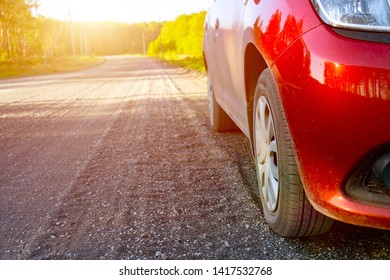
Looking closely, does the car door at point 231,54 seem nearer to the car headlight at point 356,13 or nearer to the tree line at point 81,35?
the car headlight at point 356,13

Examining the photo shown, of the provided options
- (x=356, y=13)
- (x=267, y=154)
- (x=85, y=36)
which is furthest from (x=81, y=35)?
(x=356, y=13)

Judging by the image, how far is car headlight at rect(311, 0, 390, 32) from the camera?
1337mm

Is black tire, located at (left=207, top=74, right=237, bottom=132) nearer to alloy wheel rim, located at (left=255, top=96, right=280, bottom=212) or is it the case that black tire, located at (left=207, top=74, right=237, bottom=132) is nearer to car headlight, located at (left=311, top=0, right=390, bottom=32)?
alloy wheel rim, located at (left=255, top=96, right=280, bottom=212)

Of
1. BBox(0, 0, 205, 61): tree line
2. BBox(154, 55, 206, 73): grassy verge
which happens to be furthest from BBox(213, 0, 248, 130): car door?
BBox(0, 0, 205, 61): tree line

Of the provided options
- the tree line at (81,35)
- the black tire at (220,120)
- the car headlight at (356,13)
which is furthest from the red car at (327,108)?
the tree line at (81,35)

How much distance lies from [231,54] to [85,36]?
3407 inches

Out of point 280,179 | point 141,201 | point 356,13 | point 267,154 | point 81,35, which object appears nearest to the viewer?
point 356,13

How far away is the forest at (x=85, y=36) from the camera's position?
4053 centimetres

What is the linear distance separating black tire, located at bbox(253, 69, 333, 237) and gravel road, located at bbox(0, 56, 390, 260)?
0.31 feet

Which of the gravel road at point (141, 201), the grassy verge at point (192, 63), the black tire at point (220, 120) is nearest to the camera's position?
the gravel road at point (141, 201)

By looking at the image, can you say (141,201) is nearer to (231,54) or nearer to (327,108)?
(231,54)

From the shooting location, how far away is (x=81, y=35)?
79.1 meters

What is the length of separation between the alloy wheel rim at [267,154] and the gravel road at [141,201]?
18cm
